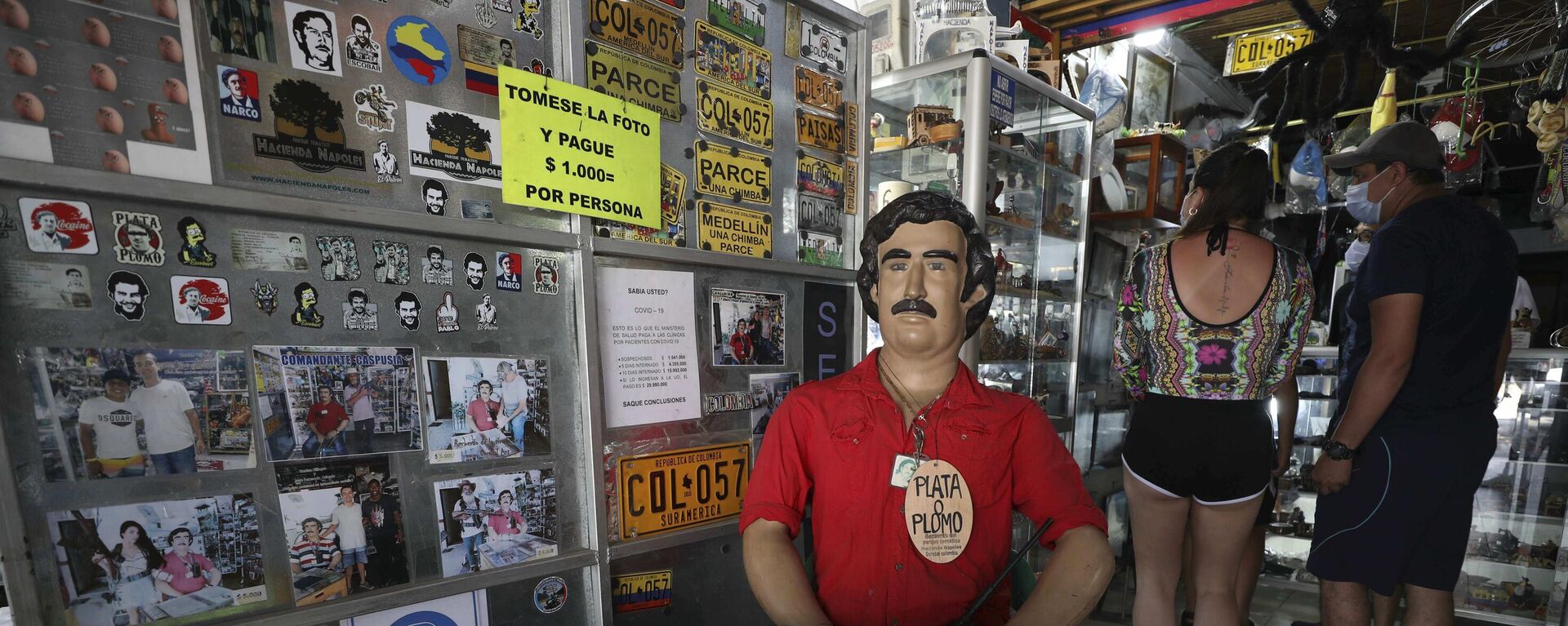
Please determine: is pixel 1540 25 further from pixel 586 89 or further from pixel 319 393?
pixel 319 393

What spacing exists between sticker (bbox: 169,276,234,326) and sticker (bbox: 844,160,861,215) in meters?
1.46

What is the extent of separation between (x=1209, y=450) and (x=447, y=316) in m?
2.22

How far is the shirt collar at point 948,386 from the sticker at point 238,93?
113cm

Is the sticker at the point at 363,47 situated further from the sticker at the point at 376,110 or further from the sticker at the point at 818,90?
the sticker at the point at 818,90

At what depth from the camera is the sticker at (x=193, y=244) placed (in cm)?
97

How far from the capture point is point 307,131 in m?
1.06

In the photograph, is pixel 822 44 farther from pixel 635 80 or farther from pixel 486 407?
pixel 486 407

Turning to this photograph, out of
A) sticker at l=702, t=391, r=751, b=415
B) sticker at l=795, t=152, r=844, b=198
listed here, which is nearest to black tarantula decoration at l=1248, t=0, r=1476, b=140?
sticker at l=795, t=152, r=844, b=198

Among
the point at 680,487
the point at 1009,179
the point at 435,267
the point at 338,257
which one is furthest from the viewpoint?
the point at 1009,179

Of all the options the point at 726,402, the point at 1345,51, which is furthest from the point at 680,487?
the point at 1345,51

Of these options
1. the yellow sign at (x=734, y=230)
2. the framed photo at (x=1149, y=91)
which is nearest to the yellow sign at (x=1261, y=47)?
the framed photo at (x=1149, y=91)

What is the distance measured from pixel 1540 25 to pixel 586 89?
14.3 ft

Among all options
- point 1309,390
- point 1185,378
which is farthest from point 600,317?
point 1309,390

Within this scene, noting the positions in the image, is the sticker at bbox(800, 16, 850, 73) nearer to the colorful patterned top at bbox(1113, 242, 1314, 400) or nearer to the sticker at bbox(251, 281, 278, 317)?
the colorful patterned top at bbox(1113, 242, 1314, 400)
